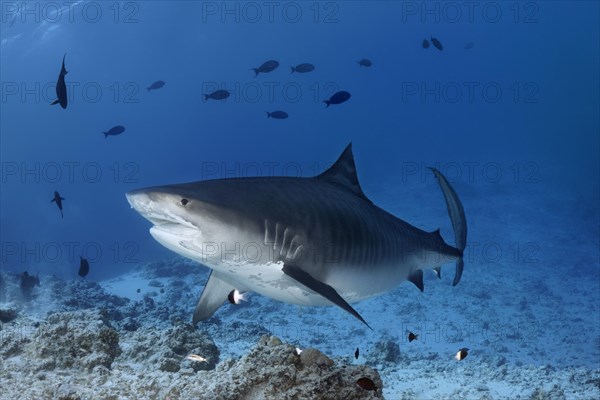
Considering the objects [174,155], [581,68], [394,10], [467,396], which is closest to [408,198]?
[467,396]

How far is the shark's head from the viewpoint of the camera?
321 centimetres

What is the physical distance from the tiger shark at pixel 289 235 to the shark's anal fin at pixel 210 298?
0.04ft

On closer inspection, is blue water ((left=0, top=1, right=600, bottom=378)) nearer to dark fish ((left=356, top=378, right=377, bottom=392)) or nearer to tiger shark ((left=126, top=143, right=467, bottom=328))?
tiger shark ((left=126, top=143, right=467, bottom=328))

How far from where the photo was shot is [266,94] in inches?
6152

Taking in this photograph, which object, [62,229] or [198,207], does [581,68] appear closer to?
[62,229]

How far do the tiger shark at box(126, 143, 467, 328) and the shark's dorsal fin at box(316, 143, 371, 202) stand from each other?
0.04ft

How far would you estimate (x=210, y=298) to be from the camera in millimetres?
4883

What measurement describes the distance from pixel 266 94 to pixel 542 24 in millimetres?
94893

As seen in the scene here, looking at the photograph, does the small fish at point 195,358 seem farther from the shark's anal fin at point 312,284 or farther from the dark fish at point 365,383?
the dark fish at point 365,383

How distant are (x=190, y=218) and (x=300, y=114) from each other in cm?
16320

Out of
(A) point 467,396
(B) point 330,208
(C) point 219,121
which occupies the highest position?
(C) point 219,121

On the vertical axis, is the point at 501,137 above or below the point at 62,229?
above

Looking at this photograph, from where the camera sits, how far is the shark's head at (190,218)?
321 cm

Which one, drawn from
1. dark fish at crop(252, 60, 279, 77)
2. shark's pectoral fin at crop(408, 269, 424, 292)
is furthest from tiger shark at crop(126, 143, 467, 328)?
dark fish at crop(252, 60, 279, 77)
